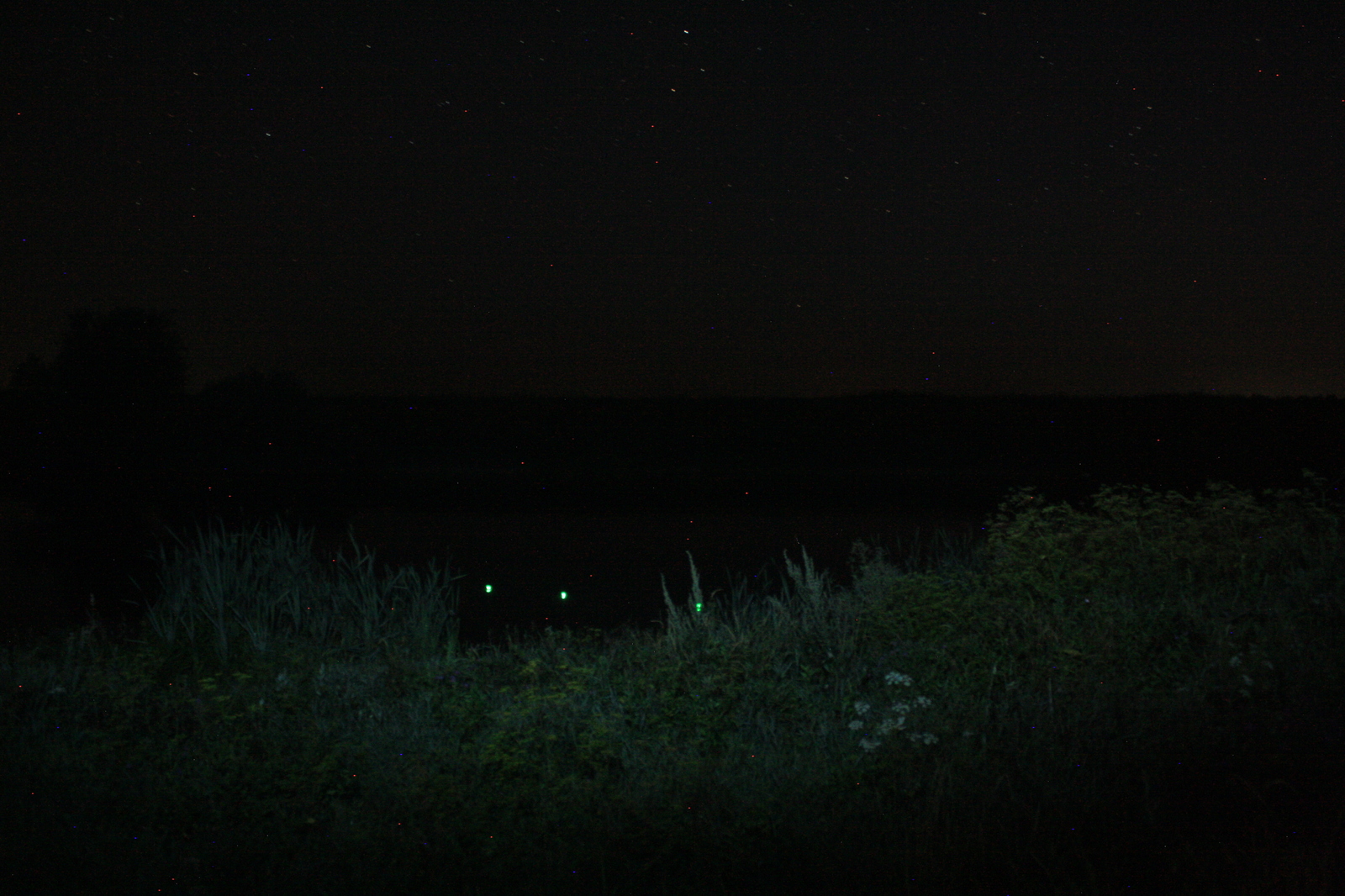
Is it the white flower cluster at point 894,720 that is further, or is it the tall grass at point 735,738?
the white flower cluster at point 894,720

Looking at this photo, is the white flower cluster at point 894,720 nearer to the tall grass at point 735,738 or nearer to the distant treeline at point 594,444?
the tall grass at point 735,738

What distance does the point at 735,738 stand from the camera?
520 centimetres

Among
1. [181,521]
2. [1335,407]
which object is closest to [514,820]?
[181,521]

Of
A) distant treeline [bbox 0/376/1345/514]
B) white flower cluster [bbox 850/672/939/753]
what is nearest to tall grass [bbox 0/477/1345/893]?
white flower cluster [bbox 850/672/939/753]

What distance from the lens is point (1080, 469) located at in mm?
34406

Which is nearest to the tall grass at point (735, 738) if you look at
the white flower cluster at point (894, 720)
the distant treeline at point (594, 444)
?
the white flower cluster at point (894, 720)

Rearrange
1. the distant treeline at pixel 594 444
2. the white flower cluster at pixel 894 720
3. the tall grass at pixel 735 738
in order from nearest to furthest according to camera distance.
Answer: the tall grass at pixel 735 738 < the white flower cluster at pixel 894 720 < the distant treeline at pixel 594 444

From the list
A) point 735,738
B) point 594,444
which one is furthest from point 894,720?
point 594,444

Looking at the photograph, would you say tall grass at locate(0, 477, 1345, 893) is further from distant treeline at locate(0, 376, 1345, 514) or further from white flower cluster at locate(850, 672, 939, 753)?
distant treeline at locate(0, 376, 1345, 514)

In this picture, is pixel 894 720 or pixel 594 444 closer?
pixel 894 720

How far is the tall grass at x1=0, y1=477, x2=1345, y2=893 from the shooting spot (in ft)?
12.2

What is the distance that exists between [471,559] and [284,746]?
9037 mm

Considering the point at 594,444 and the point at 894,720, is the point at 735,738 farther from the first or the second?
the point at 594,444

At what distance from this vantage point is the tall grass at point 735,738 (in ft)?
12.2
